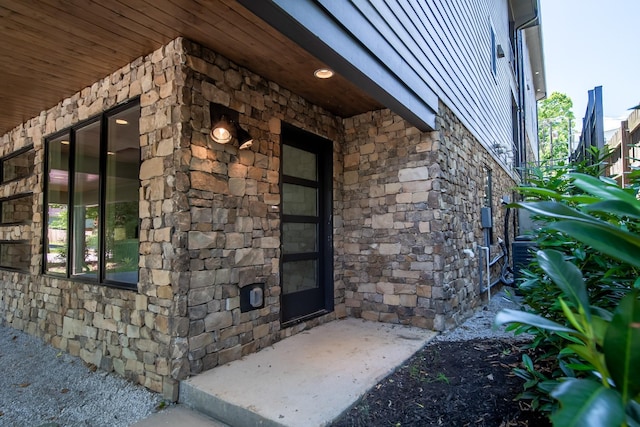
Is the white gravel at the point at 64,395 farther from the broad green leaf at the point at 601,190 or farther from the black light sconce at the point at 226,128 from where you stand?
the broad green leaf at the point at 601,190

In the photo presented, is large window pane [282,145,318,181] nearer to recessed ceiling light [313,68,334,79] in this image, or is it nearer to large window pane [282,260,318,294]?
recessed ceiling light [313,68,334,79]

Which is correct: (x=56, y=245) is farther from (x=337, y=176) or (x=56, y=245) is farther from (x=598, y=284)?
(x=598, y=284)

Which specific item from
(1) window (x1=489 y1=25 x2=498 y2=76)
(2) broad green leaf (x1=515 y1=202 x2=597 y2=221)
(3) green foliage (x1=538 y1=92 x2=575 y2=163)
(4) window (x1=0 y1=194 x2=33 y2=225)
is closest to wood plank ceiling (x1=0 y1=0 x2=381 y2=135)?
(4) window (x1=0 y1=194 x2=33 y2=225)

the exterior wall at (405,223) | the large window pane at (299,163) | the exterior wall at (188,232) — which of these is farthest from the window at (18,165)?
the exterior wall at (405,223)

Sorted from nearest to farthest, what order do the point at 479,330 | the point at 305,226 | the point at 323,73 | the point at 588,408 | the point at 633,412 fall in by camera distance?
1. the point at 588,408
2. the point at 633,412
3. the point at 323,73
4. the point at 479,330
5. the point at 305,226

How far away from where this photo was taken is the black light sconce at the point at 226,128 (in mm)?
2941

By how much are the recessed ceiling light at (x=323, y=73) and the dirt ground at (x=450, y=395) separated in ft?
8.47

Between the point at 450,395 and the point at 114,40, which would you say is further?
the point at 114,40

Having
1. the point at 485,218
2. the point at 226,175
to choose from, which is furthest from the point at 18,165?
the point at 485,218

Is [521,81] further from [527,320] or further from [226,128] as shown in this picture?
[527,320]

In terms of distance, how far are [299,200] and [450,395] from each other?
2.45 m

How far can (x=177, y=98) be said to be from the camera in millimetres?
2775

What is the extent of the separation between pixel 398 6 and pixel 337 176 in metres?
1.95

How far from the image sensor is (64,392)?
2.92 m
